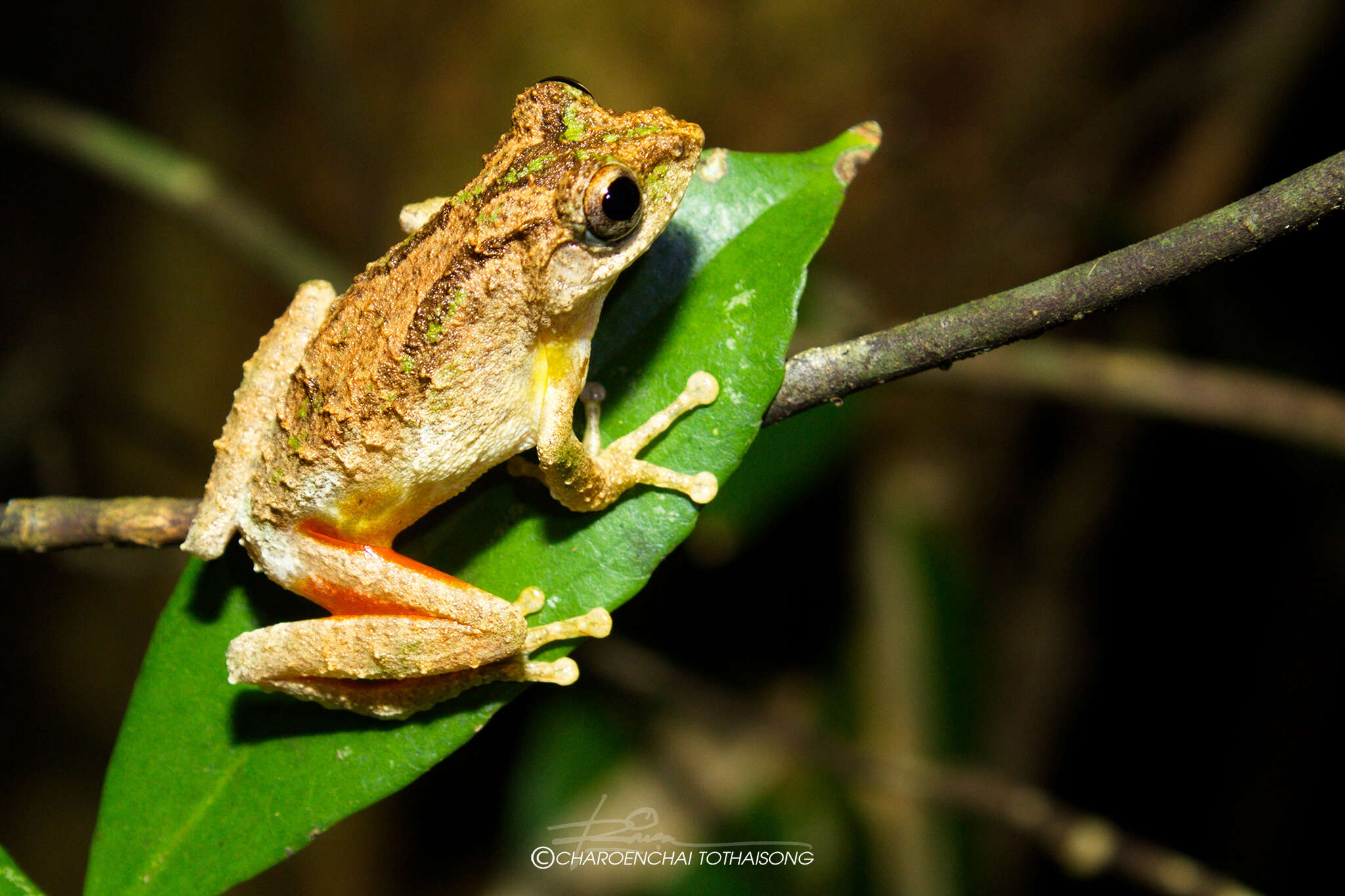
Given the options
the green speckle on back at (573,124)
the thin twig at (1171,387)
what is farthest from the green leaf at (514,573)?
the thin twig at (1171,387)

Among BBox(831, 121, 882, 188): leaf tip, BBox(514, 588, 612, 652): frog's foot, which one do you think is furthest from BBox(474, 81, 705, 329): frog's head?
BBox(514, 588, 612, 652): frog's foot

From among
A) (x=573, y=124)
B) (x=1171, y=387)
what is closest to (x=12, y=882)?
(x=573, y=124)

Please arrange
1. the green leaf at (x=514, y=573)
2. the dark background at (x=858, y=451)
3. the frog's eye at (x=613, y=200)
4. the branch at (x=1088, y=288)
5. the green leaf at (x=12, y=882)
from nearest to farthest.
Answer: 1. the branch at (x=1088, y=288)
2. the green leaf at (x=12, y=882)
3. the green leaf at (x=514, y=573)
4. the frog's eye at (x=613, y=200)
5. the dark background at (x=858, y=451)

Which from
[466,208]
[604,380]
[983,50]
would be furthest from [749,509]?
[983,50]

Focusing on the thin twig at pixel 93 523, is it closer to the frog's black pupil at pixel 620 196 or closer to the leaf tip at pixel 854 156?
the frog's black pupil at pixel 620 196

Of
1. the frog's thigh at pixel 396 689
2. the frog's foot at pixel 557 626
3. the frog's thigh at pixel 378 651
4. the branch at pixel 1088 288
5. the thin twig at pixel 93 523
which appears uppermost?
the branch at pixel 1088 288

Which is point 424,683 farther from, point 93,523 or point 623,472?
point 93,523
